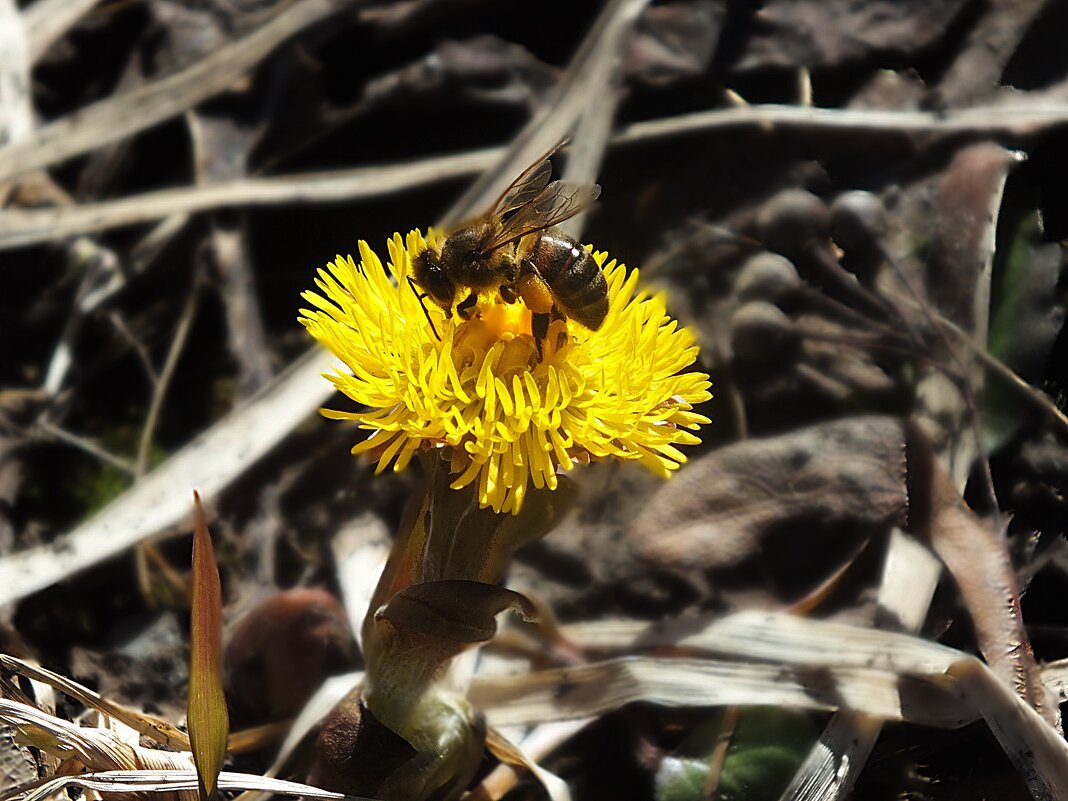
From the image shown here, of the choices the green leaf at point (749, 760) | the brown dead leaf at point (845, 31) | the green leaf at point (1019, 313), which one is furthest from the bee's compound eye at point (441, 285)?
the brown dead leaf at point (845, 31)

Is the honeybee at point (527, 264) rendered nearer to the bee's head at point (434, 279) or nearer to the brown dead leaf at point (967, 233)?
the bee's head at point (434, 279)

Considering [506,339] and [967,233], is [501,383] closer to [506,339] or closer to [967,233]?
[506,339]

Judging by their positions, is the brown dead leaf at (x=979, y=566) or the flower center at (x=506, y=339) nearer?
the flower center at (x=506, y=339)

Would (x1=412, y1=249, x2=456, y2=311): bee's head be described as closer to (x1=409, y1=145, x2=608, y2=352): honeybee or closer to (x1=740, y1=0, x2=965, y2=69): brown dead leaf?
(x1=409, y1=145, x2=608, y2=352): honeybee


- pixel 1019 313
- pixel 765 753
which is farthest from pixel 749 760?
pixel 1019 313

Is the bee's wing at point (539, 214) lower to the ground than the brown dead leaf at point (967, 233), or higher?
higher

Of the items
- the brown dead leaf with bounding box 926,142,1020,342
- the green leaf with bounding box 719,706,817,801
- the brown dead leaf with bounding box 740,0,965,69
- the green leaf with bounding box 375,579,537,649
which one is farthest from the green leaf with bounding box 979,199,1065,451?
the green leaf with bounding box 375,579,537,649

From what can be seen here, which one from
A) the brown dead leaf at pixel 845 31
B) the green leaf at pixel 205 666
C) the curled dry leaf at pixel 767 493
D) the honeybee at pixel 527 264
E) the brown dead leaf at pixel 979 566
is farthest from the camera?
the brown dead leaf at pixel 845 31
